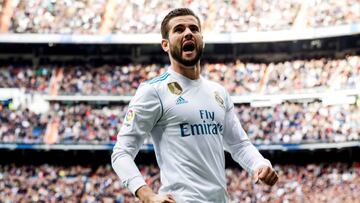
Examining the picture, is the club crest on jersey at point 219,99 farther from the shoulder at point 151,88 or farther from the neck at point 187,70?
the shoulder at point 151,88

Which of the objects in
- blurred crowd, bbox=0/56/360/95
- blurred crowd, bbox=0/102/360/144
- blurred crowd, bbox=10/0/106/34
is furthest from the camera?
blurred crowd, bbox=10/0/106/34

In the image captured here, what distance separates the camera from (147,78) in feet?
94.1

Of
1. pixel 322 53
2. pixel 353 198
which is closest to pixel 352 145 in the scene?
pixel 353 198

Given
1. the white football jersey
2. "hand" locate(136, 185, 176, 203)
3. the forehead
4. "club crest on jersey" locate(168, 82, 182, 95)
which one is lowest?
"hand" locate(136, 185, 176, 203)

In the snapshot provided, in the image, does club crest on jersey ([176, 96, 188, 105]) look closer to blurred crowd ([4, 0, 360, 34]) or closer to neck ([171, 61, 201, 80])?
neck ([171, 61, 201, 80])

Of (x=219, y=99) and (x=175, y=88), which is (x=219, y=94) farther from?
(x=175, y=88)

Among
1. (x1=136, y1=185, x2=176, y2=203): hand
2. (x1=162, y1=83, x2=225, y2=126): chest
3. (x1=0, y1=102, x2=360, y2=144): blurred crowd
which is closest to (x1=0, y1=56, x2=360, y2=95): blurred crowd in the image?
(x1=0, y1=102, x2=360, y2=144): blurred crowd

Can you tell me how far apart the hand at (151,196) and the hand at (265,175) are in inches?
24.1

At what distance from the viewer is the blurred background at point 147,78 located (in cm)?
2520

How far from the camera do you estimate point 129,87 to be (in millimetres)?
28844

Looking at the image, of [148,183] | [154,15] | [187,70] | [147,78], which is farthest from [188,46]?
[154,15]

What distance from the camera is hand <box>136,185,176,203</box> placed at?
10.0 feet

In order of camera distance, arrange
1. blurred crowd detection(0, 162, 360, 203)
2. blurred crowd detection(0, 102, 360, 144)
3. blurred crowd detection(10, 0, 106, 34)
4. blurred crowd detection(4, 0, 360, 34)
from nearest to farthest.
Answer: blurred crowd detection(0, 162, 360, 203)
blurred crowd detection(0, 102, 360, 144)
blurred crowd detection(4, 0, 360, 34)
blurred crowd detection(10, 0, 106, 34)

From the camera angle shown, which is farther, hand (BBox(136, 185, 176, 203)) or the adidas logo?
the adidas logo
